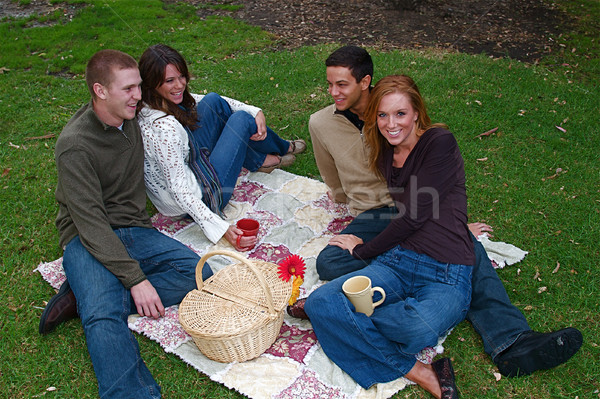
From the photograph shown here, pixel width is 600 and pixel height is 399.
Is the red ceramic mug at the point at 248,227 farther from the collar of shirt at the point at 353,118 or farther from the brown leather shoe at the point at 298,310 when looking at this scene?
the collar of shirt at the point at 353,118

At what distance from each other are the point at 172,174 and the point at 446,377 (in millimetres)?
2774

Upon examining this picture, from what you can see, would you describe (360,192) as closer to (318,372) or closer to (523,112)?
(318,372)

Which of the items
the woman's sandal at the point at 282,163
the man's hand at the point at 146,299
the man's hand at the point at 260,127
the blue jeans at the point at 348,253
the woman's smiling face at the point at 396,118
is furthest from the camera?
the woman's sandal at the point at 282,163

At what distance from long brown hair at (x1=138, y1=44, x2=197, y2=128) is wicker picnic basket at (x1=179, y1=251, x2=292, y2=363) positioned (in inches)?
63.1

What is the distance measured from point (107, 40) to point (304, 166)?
5923mm

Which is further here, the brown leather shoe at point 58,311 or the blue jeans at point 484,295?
the brown leather shoe at point 58,311

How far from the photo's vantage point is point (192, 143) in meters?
4.73

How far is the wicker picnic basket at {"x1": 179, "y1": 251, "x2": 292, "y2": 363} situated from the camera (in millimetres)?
3348

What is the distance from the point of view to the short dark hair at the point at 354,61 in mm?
4230

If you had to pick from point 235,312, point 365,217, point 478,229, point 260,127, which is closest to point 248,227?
point 365,217

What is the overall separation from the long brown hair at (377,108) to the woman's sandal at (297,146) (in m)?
2.12

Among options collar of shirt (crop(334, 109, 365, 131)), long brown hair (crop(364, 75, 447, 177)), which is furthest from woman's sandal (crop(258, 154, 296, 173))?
long brown hair (crop(364, 75, 447, 177))

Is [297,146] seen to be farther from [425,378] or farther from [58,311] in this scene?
[425,378]

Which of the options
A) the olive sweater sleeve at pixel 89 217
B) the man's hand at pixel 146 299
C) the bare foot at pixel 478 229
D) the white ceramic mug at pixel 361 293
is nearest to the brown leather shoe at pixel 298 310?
the white ceramic mug at pixel 361 293
